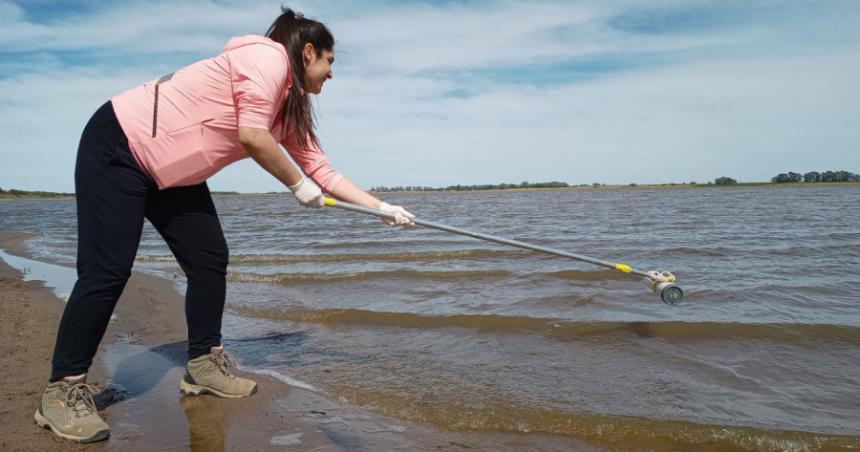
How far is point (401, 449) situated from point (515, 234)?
12.7 metres

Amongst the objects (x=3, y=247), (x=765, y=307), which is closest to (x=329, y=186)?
(x=765, y=307)

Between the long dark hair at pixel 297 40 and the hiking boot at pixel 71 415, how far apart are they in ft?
5.95

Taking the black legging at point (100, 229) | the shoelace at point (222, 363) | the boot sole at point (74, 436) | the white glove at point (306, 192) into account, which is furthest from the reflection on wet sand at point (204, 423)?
the white glove at point (306, 192)

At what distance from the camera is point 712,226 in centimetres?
1633

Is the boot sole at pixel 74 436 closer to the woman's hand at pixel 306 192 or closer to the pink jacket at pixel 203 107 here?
the pink jacket at pixel 203 107

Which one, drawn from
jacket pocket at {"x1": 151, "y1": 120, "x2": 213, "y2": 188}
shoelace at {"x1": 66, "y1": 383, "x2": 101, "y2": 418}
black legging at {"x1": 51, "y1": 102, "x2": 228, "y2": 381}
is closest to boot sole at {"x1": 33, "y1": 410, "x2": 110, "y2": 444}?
shoelace at {"x1": 66, "y1": 383, "x2": 101, "y2": 418}

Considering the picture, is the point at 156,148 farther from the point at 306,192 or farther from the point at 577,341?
the point at 577,341

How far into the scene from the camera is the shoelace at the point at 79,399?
2861 millimetres

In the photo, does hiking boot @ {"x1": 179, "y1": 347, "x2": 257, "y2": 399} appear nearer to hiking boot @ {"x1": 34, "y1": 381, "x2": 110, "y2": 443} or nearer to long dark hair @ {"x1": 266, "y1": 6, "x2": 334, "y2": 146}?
hiking boot @ {"x1": 34, "y1": 381, "x2": 110, "y2": 443}

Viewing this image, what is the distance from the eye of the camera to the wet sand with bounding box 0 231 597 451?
2.83 metres

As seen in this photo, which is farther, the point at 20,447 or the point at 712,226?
the point at 712,226

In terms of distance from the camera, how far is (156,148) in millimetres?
2805

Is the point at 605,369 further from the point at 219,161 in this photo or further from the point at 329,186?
the point at 219,161

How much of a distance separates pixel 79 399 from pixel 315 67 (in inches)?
82.7
